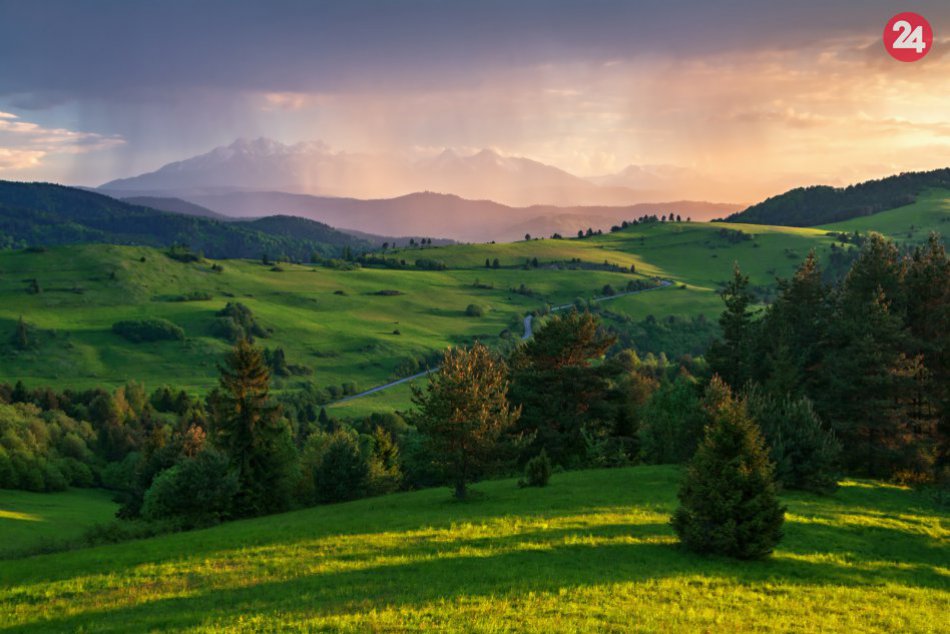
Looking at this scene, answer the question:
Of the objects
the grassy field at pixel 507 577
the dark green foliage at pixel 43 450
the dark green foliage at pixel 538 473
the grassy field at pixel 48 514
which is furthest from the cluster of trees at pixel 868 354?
the dark green foliage at pixel 43 450

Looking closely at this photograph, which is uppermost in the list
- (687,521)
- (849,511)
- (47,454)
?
(687,521)

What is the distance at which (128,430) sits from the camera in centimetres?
15212

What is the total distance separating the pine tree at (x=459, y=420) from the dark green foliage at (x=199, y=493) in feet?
70.2

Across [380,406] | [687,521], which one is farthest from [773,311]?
[380,406]

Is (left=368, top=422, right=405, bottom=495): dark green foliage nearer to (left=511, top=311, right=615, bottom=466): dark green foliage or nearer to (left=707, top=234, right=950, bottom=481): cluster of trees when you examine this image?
(left=511, top=311, right=615, bottom=466): dark green foliage

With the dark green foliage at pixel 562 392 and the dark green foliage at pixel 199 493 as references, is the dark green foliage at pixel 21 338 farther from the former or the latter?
the dark green foliage at pixel 562 392

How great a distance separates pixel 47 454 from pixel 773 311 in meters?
140

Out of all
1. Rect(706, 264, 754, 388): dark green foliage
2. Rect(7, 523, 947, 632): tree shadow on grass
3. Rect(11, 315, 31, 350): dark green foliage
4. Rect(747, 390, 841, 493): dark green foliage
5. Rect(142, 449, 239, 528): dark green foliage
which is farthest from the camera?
Rect(11, 315, 31, 350): dark green foliage

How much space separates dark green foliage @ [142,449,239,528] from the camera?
53.0 m

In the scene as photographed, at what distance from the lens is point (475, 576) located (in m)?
24.6

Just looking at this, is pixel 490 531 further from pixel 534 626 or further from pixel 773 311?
pixel 773 311

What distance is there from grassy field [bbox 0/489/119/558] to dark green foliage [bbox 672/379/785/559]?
68569 mm

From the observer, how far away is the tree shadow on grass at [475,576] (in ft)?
70.5

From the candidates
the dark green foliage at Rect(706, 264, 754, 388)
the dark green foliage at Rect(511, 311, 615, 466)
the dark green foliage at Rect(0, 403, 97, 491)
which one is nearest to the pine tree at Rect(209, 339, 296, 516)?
the dark green foliage at Rect(511, 311, 615, 466)
